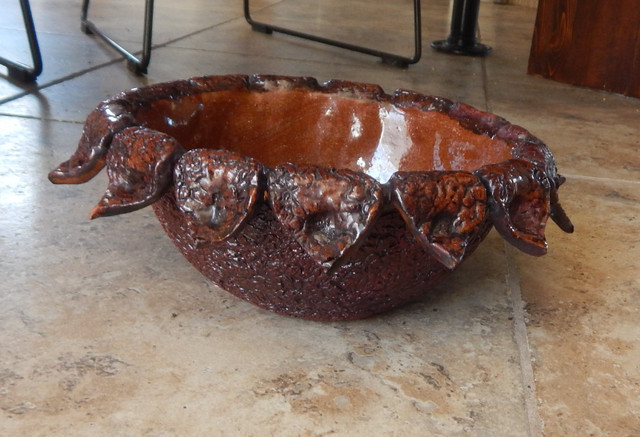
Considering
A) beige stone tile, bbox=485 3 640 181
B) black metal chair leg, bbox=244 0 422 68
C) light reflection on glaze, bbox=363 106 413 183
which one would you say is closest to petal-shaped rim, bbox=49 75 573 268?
light reflection on glaze, bbox=363 106 413 183

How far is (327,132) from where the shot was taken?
1.21 meters

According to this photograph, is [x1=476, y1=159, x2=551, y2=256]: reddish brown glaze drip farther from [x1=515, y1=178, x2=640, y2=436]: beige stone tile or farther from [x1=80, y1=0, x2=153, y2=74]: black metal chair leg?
[x1=80, y1=0, x2=153, y2=74]: black metal chair leg

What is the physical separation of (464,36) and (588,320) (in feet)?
6.74

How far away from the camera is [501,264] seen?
117 cm

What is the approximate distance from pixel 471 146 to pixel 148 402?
22.3 inches

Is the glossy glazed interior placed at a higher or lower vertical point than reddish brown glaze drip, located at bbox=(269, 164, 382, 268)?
lower

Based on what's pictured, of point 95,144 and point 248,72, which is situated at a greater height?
point 95,144

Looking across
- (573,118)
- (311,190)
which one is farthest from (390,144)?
(573,118)

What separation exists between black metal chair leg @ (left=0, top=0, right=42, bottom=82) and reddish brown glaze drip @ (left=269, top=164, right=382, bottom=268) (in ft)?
4.57

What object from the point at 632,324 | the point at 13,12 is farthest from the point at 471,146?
the point at 13,12

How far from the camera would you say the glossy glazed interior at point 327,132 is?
1.11m

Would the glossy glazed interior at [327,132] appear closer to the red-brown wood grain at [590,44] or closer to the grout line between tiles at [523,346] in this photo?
the grout line between tiles at [523,346]

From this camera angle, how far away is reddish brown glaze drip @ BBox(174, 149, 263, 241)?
2.47 ft

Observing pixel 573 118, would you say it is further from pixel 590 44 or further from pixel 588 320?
pixel 588 320
